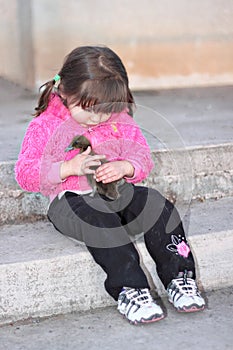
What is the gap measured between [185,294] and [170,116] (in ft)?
5.25

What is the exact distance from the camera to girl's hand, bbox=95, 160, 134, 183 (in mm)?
2094

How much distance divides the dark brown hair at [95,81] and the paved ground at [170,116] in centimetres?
35

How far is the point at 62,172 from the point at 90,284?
0.36 metres

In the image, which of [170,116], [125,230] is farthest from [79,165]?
[170,116]

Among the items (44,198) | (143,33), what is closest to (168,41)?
(143,33)

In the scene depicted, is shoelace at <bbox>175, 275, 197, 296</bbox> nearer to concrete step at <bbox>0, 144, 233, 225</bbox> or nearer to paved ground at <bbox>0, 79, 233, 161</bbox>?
concrete step at <bbox>0, 144, 233, 225</bbox>

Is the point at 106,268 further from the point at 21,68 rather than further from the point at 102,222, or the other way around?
the point at 21,68

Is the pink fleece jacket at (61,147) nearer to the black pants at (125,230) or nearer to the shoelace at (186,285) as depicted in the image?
the black pants at (125,230)

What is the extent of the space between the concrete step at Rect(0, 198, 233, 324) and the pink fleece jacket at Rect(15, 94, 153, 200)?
0.62 feet

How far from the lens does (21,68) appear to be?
4.41 metres

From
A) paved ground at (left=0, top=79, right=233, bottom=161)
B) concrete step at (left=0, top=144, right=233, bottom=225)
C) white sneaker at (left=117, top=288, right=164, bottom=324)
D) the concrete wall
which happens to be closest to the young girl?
white sneaker at (left=117, top=288, right=164, bottom=324)

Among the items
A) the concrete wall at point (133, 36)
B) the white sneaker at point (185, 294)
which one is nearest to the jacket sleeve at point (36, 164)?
the white sneaker at point (185, 294)

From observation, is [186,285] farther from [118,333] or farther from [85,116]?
[85,116]

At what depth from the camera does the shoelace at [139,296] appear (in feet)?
6.51
